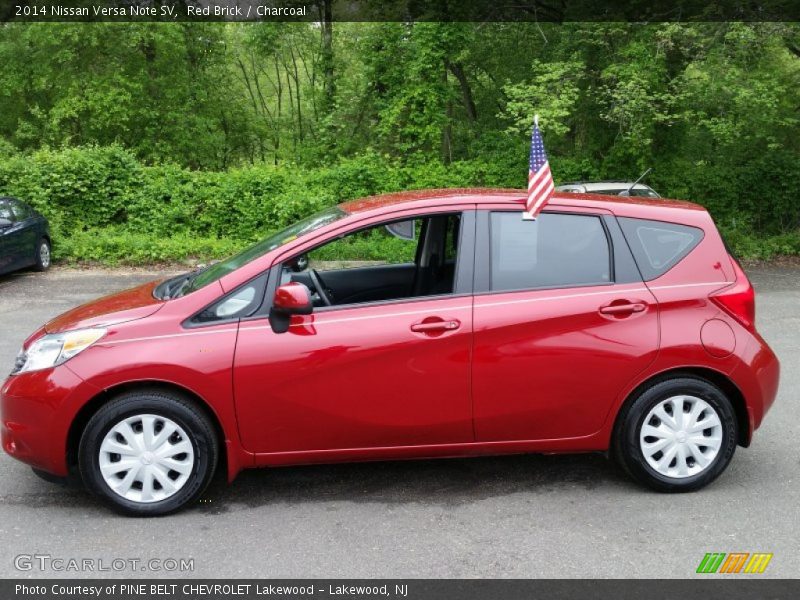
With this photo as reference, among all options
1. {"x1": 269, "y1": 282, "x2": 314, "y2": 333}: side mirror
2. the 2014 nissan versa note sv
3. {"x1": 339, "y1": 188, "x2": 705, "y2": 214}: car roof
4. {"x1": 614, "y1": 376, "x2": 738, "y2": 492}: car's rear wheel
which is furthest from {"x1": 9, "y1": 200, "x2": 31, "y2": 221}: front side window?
{"x1": 614, "y1": 376, "x2": 738, "y2": 492}: car's rear wheel

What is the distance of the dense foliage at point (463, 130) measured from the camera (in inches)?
603

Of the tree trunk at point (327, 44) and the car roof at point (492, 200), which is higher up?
the tree trunk at point (327, 44)

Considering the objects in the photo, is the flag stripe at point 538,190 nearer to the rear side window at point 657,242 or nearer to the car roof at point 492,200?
the car roof at point 492,200

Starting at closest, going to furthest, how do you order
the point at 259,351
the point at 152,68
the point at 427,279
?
the point at 259,351 → the point at 427,279 → the point at 152,68

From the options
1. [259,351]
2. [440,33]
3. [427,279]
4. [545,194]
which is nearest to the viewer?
[259,351]

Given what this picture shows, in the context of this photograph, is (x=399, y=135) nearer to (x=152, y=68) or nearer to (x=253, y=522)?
(x=152, y=68)

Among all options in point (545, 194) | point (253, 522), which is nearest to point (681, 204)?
point (545, 194)

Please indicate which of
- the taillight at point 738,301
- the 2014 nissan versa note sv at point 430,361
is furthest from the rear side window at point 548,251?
the taillight at point 738,301

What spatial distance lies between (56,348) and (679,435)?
3451mm

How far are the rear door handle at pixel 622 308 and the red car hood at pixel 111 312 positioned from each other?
2.43 m

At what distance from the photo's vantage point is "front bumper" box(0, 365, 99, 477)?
4.52 m

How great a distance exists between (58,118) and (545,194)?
917 inches

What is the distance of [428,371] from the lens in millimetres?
4660

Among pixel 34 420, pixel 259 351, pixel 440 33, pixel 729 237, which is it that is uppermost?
pixel 440 33
